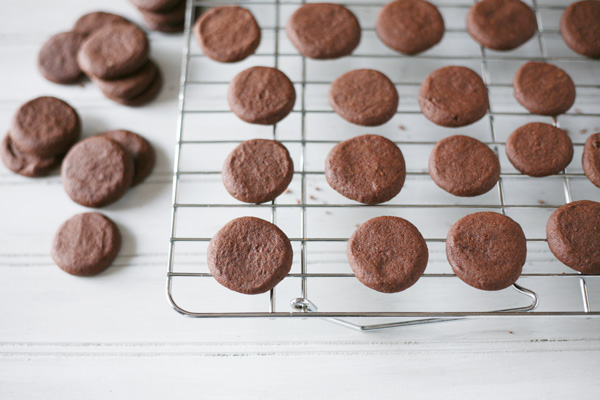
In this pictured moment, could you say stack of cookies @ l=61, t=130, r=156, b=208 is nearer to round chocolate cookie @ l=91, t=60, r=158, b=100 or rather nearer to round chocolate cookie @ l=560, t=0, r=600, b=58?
round chocolate cookie @ l=91, t=60, r=158, b=100

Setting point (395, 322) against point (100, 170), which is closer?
point (395, 322)

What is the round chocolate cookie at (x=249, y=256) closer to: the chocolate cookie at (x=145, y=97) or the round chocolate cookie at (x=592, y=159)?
the chocolate cookie at (x=145, y=97)

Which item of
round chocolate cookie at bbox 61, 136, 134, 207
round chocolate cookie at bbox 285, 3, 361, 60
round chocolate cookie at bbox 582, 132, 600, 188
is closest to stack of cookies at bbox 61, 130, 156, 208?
round chocolate cookie at bbox 61, 136, 134, 207

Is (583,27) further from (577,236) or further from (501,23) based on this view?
(577,236)

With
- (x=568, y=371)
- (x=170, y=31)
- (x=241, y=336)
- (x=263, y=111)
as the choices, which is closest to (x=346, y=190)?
(x=263, y=111)

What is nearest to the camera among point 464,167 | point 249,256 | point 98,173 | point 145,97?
point 249,256

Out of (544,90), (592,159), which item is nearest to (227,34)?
(544,90)

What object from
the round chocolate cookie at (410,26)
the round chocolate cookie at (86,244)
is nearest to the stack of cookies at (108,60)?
the round chocolate cookie at (86,244)
